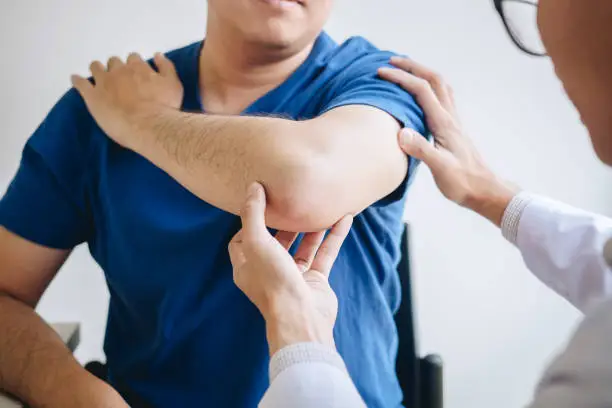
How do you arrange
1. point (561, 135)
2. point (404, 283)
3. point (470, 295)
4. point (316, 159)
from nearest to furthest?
point (316, 159), point (404, 283), point (561, 135), point (470, 295)

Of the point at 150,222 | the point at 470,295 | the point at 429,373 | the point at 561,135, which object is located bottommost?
the point at 470,295

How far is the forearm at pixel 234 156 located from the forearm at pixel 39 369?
410 mm

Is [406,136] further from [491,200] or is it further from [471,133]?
[471,133]

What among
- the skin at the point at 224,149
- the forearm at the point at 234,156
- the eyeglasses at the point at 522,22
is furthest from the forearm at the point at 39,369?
the eyeglasses at the point at 522,22

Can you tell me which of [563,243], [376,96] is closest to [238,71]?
[376,96]

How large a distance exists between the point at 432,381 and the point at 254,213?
→ 0.69m

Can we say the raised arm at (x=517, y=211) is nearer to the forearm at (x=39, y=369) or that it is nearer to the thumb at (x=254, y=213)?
the thumb at (x=254, y=213)

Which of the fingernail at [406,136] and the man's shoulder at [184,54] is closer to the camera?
the fingernail at [406,136]

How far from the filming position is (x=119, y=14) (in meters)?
1.41

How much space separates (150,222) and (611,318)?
749 millimetres

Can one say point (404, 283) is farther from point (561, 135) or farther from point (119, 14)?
point (119, 14)

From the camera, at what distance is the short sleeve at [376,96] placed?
823mm

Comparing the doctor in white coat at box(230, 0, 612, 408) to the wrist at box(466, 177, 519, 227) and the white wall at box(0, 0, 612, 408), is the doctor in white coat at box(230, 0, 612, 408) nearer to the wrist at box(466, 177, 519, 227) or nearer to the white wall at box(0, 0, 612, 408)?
the wrist at box(466, 177, 519, 227)

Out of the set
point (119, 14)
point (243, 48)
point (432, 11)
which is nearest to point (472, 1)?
point (432, 11)
